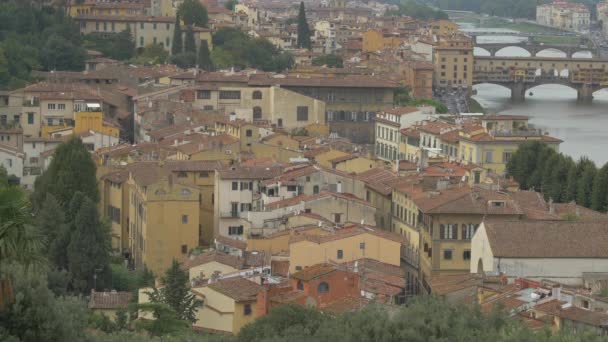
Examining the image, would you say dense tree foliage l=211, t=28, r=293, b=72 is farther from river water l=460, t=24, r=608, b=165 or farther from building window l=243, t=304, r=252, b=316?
building window l=243, t=304, r=252, b=316

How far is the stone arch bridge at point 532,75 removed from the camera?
6506 cm

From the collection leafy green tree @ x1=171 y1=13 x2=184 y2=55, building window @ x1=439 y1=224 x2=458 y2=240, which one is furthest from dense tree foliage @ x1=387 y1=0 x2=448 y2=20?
building window @ x1=439 y1=224 x2=458 y2=240

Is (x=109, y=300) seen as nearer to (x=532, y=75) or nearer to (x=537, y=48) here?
(x=532, y=75)

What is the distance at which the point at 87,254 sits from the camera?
19.7m

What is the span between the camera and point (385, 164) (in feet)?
91.0

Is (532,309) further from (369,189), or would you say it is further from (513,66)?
(513,66)

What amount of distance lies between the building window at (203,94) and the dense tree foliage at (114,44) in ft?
32.7

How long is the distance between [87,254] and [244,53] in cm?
2953

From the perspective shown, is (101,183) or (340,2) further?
Result: (340,2)

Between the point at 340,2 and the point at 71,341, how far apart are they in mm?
86754

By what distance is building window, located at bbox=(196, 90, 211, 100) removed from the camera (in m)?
35.3

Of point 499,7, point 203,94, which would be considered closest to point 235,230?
point 203,94

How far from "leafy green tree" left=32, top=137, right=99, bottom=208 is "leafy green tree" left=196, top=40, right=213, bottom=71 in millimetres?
20556

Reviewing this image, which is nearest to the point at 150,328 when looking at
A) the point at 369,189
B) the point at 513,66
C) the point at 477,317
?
the point at 477,317
